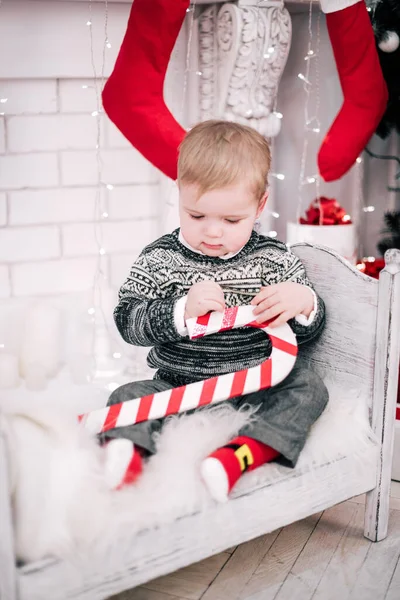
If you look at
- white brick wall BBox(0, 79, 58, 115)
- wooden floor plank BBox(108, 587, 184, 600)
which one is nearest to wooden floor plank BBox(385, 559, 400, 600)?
wooden floor plank BBox(108, 587, 184, 600)

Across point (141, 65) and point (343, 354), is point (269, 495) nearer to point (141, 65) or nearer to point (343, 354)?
point (343, 354)

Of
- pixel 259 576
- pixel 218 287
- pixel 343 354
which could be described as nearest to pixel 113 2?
pixel 218 287

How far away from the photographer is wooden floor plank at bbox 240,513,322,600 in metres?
1.22

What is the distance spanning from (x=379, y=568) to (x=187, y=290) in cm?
62

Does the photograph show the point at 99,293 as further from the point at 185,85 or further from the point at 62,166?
the point at 185,85

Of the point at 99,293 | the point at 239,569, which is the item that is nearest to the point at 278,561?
the point at 239,569

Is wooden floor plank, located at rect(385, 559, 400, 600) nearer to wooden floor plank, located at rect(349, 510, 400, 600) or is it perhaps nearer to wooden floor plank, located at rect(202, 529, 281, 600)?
wooden floor plank, located at rect(349, 510, 400, 600)

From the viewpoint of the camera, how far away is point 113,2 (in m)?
1.83

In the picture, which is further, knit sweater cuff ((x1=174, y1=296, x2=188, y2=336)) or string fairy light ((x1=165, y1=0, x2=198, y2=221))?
string fairy light ((x1=165, y1=0, x2=198, y2=221))

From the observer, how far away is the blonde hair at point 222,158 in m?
1.21

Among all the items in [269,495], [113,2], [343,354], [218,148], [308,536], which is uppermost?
[113,2]

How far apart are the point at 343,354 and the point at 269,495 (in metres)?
0.35

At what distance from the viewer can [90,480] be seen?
3.39ft

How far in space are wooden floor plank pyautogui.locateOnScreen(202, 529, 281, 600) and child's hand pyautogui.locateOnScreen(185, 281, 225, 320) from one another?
473 mm
